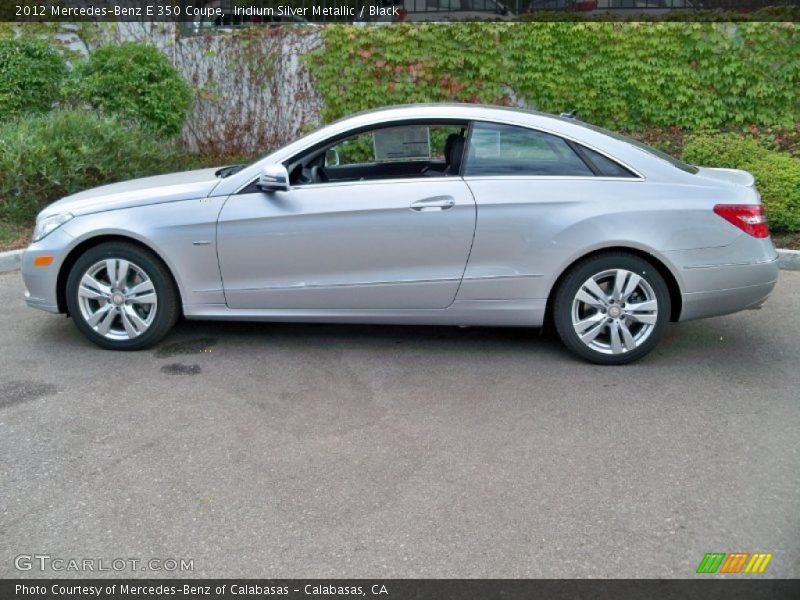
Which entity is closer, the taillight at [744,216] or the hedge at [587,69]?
the taillight at [744,216]

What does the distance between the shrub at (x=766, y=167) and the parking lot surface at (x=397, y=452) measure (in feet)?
7.49

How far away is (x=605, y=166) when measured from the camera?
5496 mm

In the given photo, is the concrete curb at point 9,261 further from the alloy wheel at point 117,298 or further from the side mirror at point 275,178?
the side mirror at point 275,178

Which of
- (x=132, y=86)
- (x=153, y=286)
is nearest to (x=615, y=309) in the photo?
(x=153, y=286)

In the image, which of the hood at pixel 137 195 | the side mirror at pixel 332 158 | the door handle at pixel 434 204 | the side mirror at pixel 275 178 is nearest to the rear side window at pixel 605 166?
the door handle at pixel 434 204

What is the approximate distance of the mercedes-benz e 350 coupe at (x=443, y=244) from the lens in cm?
538

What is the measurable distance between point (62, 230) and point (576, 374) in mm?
3331

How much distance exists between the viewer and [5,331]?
6195mm
